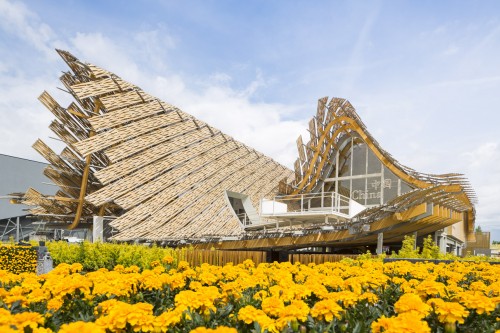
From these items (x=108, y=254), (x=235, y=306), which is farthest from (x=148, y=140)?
(x=235, y=306)

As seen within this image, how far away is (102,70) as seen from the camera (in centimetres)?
2258

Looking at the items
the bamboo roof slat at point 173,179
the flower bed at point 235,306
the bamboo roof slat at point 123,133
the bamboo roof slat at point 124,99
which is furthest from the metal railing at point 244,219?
the flower bed at point 235,306

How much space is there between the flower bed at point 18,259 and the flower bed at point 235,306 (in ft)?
36.8

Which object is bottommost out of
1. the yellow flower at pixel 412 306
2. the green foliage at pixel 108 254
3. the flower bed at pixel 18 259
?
the flower bed at pixel 18 259

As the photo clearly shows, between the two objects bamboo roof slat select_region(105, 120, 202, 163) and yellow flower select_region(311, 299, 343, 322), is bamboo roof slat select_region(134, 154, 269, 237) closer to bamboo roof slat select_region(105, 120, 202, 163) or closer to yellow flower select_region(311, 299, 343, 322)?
bamboo roof slat select_region(105, 120, 202, 163)

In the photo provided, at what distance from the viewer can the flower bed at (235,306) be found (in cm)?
262

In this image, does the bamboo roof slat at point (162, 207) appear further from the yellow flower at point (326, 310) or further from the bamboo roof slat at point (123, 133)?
the yellow flower at point (326, 310)

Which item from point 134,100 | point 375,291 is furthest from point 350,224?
point 134,100

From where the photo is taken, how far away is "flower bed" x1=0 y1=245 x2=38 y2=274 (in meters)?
14.5

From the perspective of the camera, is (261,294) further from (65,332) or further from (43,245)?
(43,245)

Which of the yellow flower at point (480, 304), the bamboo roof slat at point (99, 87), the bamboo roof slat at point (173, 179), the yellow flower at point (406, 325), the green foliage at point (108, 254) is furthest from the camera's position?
the bamboo roof slat at point (173, 179)

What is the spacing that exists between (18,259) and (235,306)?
13672 millimetres

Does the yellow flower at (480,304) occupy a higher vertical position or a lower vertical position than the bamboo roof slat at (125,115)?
lower

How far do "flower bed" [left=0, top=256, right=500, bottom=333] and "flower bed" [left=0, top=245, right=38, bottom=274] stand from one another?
11217mm
